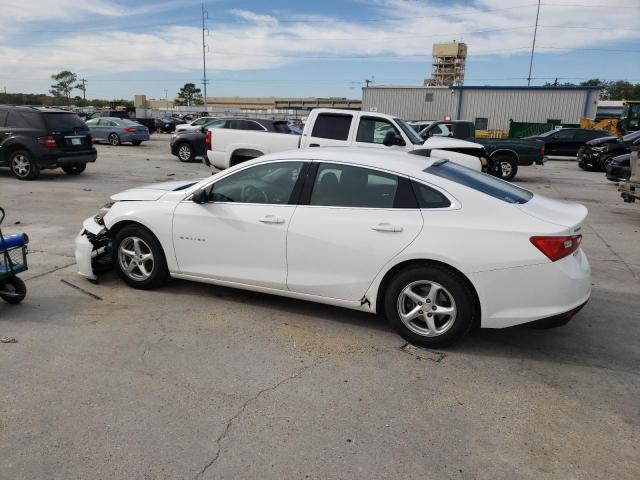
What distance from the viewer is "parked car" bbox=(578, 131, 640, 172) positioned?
60.8 ft

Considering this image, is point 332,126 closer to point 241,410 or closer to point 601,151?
point 241,410

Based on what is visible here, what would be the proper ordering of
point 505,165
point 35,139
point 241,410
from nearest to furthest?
1. point 241,410
2. point 35,139
3. point 505,165

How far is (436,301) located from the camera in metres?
3.96

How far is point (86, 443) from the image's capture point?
9.38 feet

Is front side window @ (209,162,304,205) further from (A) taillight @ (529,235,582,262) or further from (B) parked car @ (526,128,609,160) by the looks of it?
(B) parked car @ (526,128,609,160)

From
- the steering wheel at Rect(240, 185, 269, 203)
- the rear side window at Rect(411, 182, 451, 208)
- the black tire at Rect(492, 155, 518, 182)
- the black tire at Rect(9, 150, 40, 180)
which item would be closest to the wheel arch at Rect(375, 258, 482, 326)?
the rear side window at Rect(411, 182, 451, 208)

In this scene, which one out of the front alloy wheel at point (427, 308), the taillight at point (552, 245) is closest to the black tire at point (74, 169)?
the front alloy wheel at point (427, 308)

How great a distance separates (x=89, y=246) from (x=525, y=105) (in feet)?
125

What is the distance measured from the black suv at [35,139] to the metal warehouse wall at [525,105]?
32321mm

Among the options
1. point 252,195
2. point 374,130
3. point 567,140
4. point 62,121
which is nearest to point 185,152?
point 62,121

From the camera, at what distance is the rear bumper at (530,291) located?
368 centimetres

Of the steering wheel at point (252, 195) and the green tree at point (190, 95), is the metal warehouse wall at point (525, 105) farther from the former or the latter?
the green tree at point (190, 95)

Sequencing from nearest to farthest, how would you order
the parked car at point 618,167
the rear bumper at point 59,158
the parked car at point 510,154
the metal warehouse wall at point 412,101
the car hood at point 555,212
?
the car hood at point 555,212 < the rear bumper at point 59,158 < the parked car at point 618,167 < the parked car at point 510,154 < the metal warehouse wall at point 412,101

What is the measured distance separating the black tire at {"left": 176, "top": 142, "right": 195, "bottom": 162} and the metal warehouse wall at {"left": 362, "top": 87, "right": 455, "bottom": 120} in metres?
23.3
